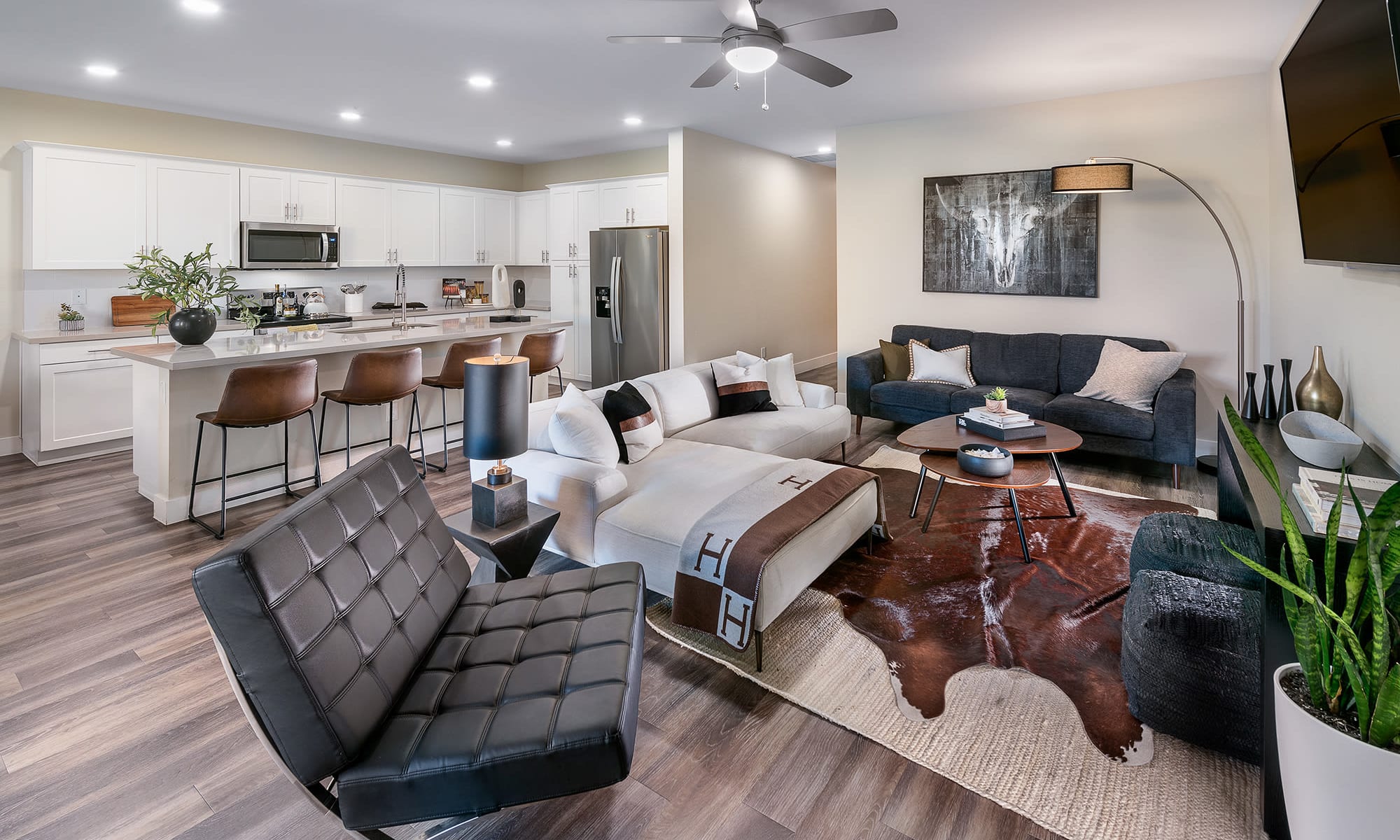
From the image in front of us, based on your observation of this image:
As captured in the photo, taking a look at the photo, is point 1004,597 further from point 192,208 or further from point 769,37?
point 192,208

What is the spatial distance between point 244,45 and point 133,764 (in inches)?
152

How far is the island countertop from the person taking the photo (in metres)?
3.67

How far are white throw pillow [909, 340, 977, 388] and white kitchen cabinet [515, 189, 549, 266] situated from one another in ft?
15.4

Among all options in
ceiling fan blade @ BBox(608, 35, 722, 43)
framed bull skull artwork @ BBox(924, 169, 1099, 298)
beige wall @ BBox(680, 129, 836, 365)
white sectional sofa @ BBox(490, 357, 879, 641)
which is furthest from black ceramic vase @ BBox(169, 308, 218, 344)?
framed bull skull artwork @ BBox(924, 169, 1099, 298)

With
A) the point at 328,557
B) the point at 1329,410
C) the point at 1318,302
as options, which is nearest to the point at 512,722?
the point at 328,557

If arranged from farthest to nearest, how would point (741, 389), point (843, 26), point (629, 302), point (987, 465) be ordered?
point (629, 302)
point (741, 389)
point (987, 465)
point (843, 26)

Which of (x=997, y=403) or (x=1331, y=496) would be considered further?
(x=997, y=403)

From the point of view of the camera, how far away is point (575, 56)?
4.20 m

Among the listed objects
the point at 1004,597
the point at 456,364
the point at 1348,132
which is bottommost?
the point at 1004,597

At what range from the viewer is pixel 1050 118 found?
5.29m

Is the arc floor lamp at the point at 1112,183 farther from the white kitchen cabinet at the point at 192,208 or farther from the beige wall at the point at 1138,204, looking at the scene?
the white kitchen cabinet at the point at 192,208

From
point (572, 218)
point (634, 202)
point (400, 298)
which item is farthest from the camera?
point (572, 218)

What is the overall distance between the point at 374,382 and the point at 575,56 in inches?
90.0

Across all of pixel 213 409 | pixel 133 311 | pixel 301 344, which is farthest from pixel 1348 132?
pixel 133 311
